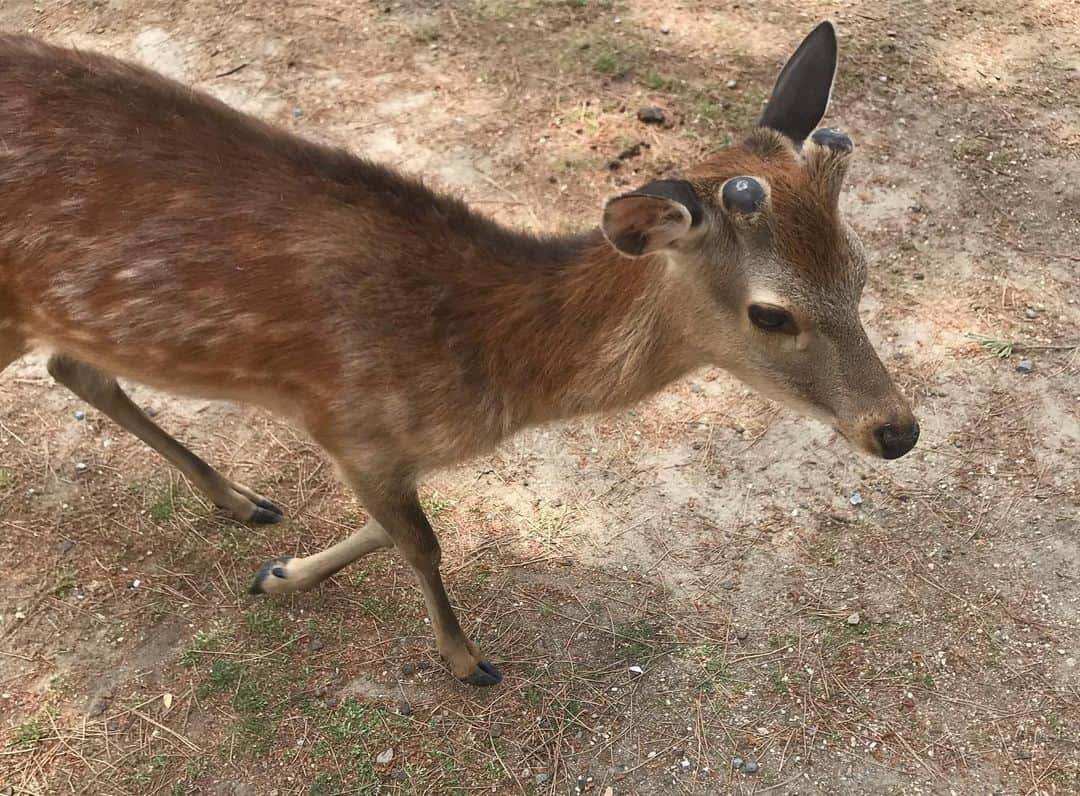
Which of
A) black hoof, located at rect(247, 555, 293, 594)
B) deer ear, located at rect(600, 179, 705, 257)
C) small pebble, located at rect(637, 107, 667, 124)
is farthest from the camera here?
small pebble, located at rect(637, 107, 667, 124)

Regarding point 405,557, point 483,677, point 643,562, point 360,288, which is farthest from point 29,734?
point 643,562

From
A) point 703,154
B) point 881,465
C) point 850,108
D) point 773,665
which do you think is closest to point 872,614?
point 773,665

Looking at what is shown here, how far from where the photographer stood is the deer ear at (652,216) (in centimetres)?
242

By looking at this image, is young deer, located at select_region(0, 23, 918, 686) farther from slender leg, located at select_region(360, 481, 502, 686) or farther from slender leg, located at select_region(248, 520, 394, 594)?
slender leg, located at select_region(248, 520, 394, 594)

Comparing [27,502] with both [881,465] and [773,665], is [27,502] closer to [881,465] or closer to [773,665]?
[773,665]

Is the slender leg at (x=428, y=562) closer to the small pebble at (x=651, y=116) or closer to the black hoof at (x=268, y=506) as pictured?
the black hoof at (x=268, y=506)

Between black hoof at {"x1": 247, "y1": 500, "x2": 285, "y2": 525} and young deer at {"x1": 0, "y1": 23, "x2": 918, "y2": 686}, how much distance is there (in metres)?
1.10

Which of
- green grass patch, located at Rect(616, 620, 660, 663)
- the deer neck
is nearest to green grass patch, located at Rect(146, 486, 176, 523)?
the deer neck

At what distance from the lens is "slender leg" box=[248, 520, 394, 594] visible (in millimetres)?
3674

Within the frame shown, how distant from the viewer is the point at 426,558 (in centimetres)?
338

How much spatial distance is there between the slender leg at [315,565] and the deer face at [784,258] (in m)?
1.53

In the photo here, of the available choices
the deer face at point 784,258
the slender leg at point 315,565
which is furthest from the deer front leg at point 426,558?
the deer face at point 784,258

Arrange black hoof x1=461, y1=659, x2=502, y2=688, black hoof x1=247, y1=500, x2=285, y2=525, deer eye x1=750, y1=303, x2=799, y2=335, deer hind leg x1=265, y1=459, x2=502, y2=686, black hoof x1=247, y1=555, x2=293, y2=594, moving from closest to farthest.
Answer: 1. deer eye x1=750, y1=303, x2=799, y2=335
2. deer hind leg x1=265, y1=459, x2=502, y2=686
3. black hoof x1=461, y1=659, x2=502, y2=688
4. black hoof x1=247, y1=555, x2=293, y2=594
5. black hoof x1=247, y1=500, x2=285, y2=525

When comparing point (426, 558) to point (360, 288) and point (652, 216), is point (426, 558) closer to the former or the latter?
point (360, 288)
